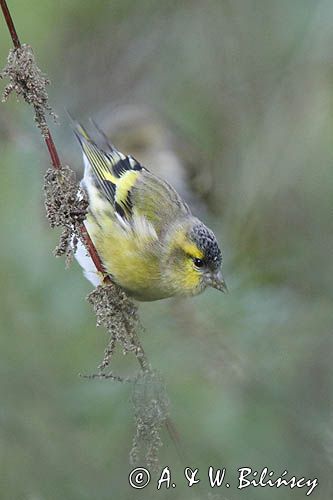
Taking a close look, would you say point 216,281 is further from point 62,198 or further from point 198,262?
point 62,198

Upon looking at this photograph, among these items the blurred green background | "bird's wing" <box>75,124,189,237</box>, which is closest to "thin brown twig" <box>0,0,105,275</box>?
the blurred green background

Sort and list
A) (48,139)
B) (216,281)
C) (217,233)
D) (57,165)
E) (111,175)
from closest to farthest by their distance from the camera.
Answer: (48,139) < (57,165) < (216,281) < (111,175) < (217,233)

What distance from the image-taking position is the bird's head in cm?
343

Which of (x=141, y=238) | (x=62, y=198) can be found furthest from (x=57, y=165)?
(x=141, y=238)

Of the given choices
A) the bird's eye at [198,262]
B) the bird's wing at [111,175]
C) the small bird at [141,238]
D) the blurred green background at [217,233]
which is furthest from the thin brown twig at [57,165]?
the bird's wing at [111,175]

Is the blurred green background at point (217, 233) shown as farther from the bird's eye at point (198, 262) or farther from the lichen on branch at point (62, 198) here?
the lichen on branch at point (62, 198)

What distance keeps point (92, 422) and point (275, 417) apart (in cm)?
76

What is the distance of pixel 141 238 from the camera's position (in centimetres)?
351

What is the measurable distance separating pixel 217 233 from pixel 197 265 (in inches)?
23.0

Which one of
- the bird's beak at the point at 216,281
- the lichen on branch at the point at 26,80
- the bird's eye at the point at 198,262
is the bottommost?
the lichen on branch at the point at 26,80

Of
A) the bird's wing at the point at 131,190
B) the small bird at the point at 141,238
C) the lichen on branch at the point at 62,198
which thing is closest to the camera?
the lichen on branch at the point at 62,198

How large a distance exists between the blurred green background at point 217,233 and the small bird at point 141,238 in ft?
0.79

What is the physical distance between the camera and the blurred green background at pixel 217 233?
306 centimetres

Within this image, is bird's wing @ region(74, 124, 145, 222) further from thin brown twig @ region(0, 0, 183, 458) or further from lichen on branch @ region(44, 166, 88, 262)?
lichen on branch @ region(44, 166, 88, 262)
